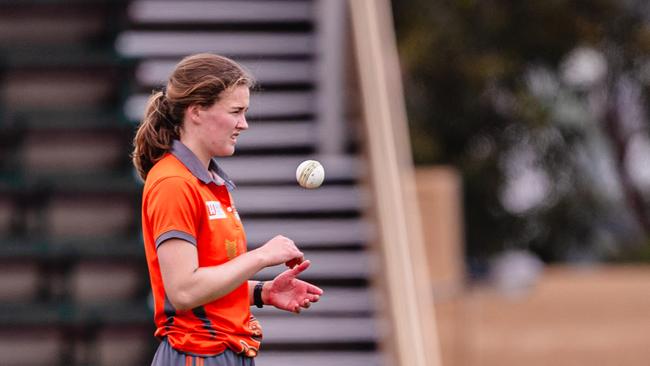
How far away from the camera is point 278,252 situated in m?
3.29

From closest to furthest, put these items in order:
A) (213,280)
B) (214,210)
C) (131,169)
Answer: (213,280) < (214,210) < (131,169)

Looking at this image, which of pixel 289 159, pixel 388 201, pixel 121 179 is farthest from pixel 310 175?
pixel 289 159

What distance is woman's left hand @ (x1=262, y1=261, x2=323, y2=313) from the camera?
3.48 m

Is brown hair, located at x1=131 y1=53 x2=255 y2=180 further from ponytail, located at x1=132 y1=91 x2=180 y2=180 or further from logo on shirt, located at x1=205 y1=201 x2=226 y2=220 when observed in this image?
logo on shirt, located at x1=205 y1=201 x2=226 y2=220

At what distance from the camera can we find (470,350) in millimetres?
16156

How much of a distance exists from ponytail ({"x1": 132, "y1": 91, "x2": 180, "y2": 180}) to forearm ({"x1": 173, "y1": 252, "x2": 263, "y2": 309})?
34 cm

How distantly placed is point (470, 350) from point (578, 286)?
1715 mm

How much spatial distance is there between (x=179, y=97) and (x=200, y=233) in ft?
1.01

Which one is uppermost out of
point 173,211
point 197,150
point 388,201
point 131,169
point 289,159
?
point 197,150

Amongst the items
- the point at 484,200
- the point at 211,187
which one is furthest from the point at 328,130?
the point at 484,200

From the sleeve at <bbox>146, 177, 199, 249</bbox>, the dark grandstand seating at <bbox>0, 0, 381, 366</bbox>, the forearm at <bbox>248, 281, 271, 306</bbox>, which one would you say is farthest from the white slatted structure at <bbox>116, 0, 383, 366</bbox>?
the sleeve at <bbox>146, 177, 199, 249</bbox>

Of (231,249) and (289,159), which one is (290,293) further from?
(289,159)

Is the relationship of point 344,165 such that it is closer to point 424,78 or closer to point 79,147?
point 79,147

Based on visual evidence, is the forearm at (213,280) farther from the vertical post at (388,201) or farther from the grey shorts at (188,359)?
the vertical post at (388,201)
